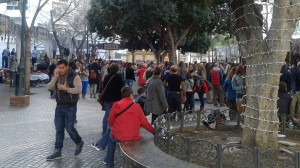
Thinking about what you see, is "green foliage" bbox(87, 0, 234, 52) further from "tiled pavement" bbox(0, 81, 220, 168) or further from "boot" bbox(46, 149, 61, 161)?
"boot" bbox(46, 149, 61, 161)

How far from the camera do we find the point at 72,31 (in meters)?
44.8

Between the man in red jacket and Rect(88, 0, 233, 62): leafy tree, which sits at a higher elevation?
Rect(88, 0, 233, 62): leafy tree

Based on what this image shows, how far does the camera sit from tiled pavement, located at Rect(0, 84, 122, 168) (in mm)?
7394

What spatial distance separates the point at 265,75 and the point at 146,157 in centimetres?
204

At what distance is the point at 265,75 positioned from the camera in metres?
6.23

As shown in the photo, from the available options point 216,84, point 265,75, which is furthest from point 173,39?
point 265,75

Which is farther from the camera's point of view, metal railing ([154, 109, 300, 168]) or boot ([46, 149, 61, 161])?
boot ([46, 149, 61, 161])

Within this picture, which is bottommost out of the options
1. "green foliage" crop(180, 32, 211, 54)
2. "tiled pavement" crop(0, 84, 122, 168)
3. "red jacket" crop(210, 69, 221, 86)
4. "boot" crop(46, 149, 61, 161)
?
"tiled pavement" crop(0, 84, 122, 168)

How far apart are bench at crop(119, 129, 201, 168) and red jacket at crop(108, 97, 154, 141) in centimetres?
18

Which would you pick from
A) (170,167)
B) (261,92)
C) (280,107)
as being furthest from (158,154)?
(280,107)

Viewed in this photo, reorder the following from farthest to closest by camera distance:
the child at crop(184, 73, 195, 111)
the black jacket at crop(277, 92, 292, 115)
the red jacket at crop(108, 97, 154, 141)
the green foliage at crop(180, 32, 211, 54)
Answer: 1. the green foliage at crop(180, 32, 211, 54)
2. the child at crop(184, 73, 195, 111)
3. the black jacket at crop(277, 92, 292, 115)
4. the red jacket at crop(108, 97, 154, 141)

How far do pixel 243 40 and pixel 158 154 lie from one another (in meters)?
2.21

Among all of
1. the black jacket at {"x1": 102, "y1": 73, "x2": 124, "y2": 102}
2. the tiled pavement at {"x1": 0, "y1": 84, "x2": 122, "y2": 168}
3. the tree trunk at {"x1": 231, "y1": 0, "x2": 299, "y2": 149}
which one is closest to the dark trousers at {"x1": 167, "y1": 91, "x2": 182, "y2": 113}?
the tiled pavement at {"x1": 0, "y1": 84, "x2": 122, "y2": 168}

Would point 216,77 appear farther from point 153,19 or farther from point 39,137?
point 39,137
